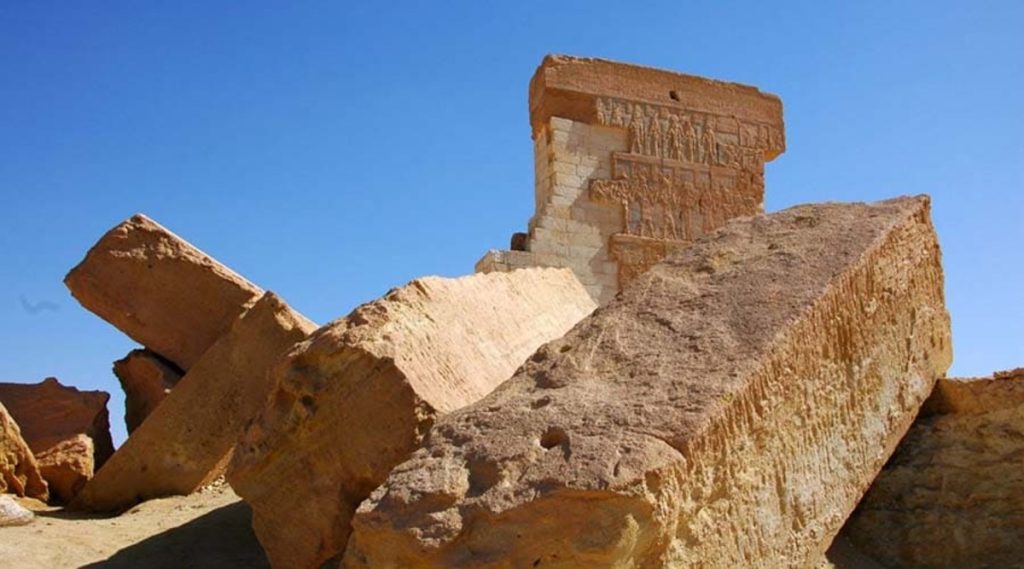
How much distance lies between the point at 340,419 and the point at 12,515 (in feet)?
7.54

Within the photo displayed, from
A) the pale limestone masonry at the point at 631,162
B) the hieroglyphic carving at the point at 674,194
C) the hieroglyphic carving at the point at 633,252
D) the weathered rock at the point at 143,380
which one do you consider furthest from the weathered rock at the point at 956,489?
the hieroglyphic carving at the point at 674,194

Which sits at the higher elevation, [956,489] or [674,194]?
[674,194]

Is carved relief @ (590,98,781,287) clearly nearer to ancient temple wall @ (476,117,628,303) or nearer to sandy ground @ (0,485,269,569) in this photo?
ancient temple wall @ (476,117,628,303)

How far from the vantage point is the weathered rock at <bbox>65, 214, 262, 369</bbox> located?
5938 millimetres

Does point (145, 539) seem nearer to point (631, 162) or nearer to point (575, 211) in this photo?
point (575, 211)

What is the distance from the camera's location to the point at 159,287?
5.99 metres

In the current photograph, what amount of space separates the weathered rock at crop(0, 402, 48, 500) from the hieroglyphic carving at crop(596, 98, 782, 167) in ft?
20.2

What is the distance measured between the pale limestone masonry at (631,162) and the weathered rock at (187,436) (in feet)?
12.6

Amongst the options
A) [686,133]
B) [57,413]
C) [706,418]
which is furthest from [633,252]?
[706,418]

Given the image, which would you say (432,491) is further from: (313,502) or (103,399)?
(103,399)

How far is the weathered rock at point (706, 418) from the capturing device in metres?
2.55

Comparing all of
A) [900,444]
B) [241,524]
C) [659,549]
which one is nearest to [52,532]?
[241,524]

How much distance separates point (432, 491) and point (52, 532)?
9.64 feet

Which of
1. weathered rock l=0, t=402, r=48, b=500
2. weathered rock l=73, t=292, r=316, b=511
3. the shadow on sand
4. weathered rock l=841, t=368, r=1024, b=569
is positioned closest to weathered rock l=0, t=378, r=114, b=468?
weathered rock l=0, t=402, r=48, b=500
